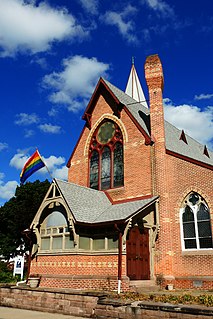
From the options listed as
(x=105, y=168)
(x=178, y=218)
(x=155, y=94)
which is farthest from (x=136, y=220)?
(x=155, y=94)

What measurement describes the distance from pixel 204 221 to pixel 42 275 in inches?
338

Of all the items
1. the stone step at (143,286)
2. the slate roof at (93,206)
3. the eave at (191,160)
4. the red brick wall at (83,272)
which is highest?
the eave at (191,160)

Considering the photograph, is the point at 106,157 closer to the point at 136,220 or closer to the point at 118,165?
the point at 118,165

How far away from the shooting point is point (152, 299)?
396 inches

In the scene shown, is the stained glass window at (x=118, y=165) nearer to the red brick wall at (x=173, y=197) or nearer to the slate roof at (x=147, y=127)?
the slate roof at (x=147, y=127)

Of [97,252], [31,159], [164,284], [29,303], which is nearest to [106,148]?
[31,159]

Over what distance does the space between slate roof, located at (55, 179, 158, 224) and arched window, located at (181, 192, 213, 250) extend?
1.81m

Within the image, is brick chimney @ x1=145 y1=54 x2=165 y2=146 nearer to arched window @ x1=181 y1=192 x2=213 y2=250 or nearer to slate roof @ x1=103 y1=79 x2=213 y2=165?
slate roof @ x1=103 y1=79 x2=213 y2=165

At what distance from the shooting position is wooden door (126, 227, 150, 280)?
585 inches

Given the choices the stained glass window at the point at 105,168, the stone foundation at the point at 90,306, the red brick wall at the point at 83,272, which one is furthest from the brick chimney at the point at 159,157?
the stone foundation at the point at 90,306

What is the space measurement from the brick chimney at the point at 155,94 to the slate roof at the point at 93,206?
405cm

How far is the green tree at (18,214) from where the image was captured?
3269cm

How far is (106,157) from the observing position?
70.0 feet

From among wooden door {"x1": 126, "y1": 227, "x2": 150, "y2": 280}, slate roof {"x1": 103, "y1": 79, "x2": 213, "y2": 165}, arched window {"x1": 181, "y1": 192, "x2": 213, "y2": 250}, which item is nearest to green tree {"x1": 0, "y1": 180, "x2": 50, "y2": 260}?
slate roof {"x1": 103, "y1": 79, "x2": 213, "y2": 165}
